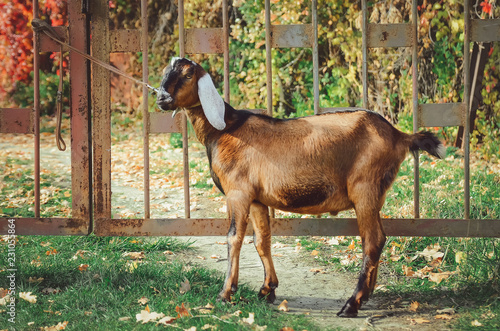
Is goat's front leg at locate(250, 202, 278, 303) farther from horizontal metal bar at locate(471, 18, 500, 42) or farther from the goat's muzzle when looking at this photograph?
horizontal metal bar at locate(471, 18, 500, 42)

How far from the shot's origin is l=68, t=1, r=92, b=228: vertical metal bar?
4.47 m

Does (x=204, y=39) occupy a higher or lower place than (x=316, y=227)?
higher

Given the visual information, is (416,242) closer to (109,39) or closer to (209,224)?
(209,224)

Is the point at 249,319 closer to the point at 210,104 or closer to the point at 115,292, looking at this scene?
the point at 115,292

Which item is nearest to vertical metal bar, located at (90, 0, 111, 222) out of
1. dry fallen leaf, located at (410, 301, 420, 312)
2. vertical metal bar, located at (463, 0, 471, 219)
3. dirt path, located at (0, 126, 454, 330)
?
dirt path, located at (0, 126, 454, 330)

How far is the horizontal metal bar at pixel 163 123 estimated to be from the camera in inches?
177

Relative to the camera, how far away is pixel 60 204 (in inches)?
274

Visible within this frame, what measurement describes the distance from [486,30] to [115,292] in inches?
132

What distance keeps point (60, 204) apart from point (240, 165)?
3.83 m

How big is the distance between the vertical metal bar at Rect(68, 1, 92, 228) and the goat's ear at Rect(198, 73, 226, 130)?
1154 mm

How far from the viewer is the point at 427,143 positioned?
384cm

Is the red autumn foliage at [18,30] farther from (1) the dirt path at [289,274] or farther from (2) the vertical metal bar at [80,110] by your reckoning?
(2) the vertical metal bar at [80,110]

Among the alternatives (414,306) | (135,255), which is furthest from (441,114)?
(135,255)

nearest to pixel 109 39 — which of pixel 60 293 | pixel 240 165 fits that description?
pixel 240 165
